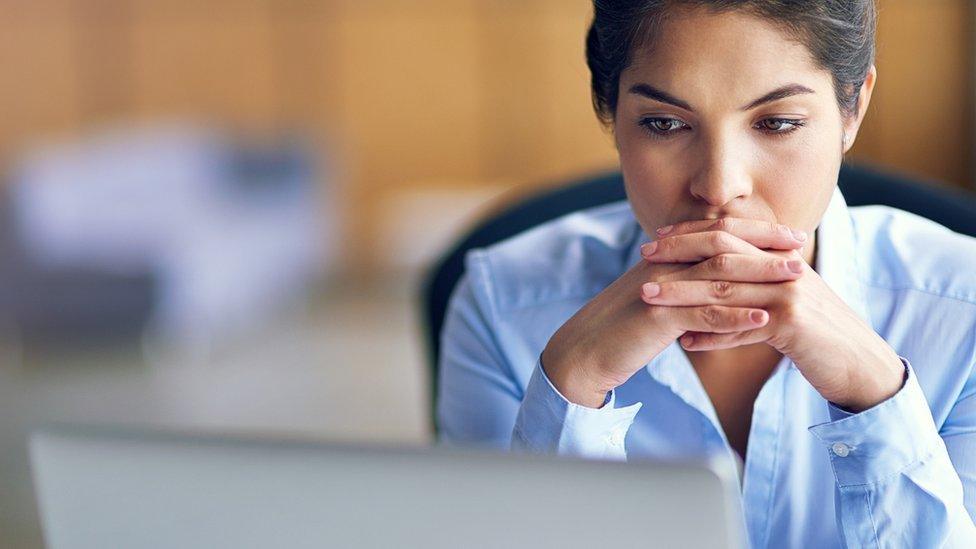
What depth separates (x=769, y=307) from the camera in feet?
3.02

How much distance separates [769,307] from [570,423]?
20 centimetres

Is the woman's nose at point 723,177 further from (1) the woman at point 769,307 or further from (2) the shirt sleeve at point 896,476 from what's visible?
(2) the shirt sleeve at point 896,476

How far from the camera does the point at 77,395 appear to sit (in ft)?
13.2

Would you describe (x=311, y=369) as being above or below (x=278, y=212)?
below

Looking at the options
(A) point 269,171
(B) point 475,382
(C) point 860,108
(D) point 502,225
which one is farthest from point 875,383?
(A) point 269,171

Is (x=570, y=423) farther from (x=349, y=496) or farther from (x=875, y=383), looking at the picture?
(x=349, y=496)

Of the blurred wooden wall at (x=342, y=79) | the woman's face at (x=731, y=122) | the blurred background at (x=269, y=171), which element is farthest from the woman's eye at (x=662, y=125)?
the blurred wooden wall at (x=342, y=79)

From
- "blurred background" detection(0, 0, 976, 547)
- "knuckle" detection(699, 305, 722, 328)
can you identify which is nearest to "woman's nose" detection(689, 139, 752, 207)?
"knuckle" detection(699, 305, 722, 328)

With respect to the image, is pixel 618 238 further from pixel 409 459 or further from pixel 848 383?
pixel 409 459

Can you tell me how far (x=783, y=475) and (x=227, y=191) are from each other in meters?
3.89

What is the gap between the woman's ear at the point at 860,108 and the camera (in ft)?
3.35

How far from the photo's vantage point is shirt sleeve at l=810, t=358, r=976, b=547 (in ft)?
3.05

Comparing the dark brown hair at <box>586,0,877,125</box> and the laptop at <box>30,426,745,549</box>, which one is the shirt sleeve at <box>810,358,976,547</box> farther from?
the laptop at <box>30,426,745,549</box>

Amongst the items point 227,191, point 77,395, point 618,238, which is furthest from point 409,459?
point 227,191
